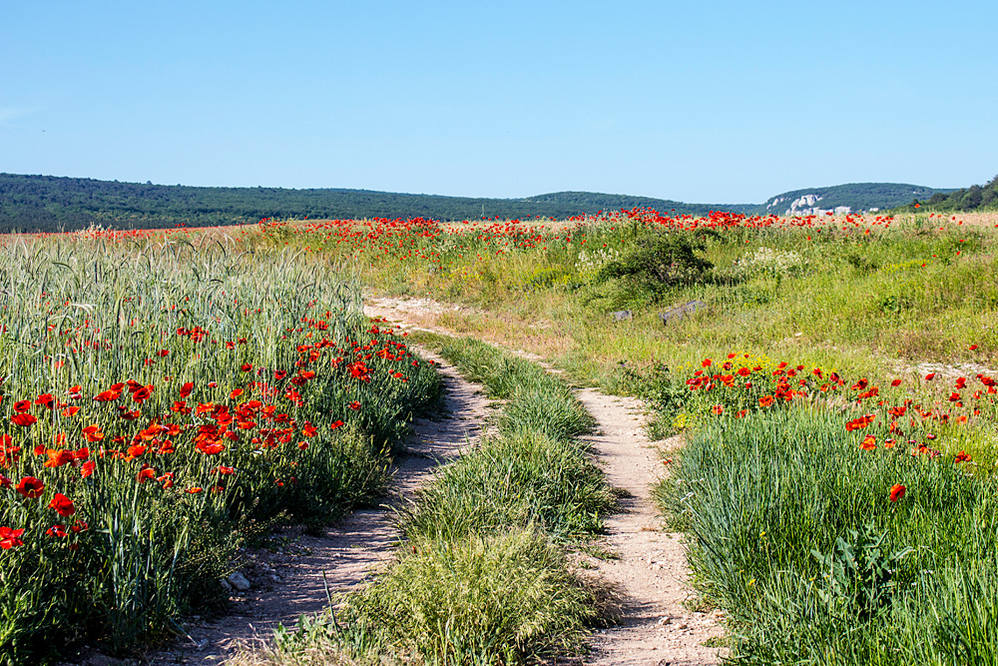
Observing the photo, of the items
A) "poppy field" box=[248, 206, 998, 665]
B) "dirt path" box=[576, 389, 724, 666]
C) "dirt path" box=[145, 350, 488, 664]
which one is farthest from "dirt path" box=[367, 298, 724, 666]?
"dirt path" box=[145, 350, 488, 664]

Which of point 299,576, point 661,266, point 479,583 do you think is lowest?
point 299,576

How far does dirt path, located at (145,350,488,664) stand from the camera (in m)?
3.12

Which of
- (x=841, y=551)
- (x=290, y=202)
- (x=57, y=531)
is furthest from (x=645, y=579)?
(x=290, y=202)

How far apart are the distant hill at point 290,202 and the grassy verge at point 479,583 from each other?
4902 cm

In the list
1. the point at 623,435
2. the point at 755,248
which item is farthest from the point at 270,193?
the point at 623,435

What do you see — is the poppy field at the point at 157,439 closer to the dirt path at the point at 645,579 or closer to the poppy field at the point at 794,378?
the dirt path at the point at 645,579

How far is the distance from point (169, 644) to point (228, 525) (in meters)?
0.94

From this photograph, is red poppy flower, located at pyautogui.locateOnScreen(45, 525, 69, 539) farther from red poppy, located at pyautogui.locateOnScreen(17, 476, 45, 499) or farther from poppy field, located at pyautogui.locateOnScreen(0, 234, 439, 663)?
red poppy, located at pyautogui.locateOnScreen(17, 476, 45, 499)

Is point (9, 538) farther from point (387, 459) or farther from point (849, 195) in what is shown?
point (849, 195)

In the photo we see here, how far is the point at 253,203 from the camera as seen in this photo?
91.6 m

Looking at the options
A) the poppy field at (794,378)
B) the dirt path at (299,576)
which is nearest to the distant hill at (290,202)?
the poppy field at (794,378)

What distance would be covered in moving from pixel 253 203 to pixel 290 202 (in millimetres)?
5937

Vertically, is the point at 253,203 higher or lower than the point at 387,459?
higher

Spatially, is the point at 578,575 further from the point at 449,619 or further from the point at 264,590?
the point at 264,590
